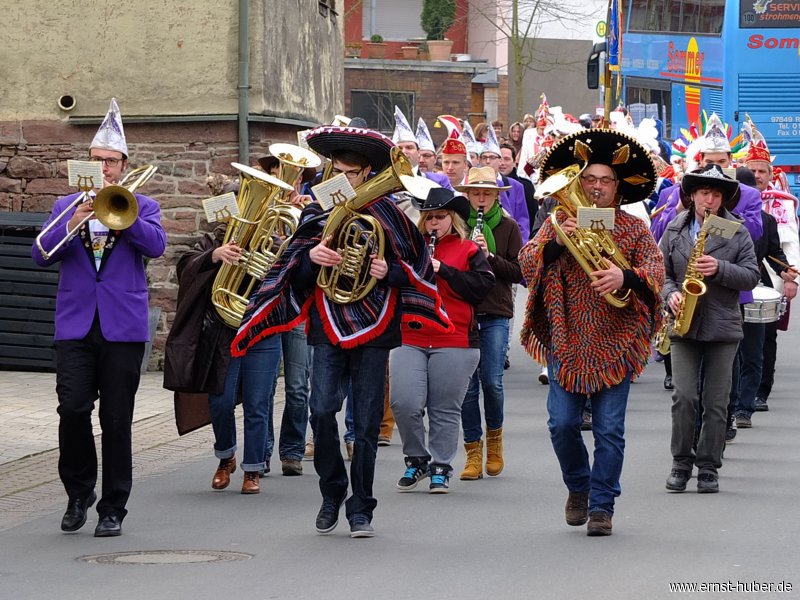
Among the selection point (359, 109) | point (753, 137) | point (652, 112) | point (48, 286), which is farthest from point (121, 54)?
point (359, 109)

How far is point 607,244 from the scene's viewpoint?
807cm

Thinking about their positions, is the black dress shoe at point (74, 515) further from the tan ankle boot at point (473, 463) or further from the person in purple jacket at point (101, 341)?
the tan ankle boot at point (473, 463)

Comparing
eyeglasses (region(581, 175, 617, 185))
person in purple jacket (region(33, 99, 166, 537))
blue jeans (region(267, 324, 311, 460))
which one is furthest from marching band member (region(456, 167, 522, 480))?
person in purple jacket (region(33, 99, 166, 537))

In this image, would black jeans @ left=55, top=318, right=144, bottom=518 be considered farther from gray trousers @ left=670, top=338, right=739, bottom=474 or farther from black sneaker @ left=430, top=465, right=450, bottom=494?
gray trousers @ left=670, top=338, right=739, bottom=474

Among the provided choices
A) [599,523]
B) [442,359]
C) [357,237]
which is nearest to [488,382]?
[442,359]

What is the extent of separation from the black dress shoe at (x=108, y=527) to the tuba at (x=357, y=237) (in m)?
1.53

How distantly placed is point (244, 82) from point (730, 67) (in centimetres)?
1360

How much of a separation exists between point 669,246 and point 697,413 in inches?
38.9

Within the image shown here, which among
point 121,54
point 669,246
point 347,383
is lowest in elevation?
point 347,383

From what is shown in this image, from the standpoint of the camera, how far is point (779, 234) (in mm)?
13281

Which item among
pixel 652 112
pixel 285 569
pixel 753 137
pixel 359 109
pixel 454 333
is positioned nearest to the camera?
pixel 285 569

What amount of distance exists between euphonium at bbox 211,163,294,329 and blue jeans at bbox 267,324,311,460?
801 mm

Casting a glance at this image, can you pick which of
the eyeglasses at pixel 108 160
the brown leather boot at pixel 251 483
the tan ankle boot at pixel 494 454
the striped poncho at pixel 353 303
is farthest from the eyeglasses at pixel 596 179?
the brown leather boot at pixel 251 483

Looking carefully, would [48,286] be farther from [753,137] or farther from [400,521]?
[400,521]
